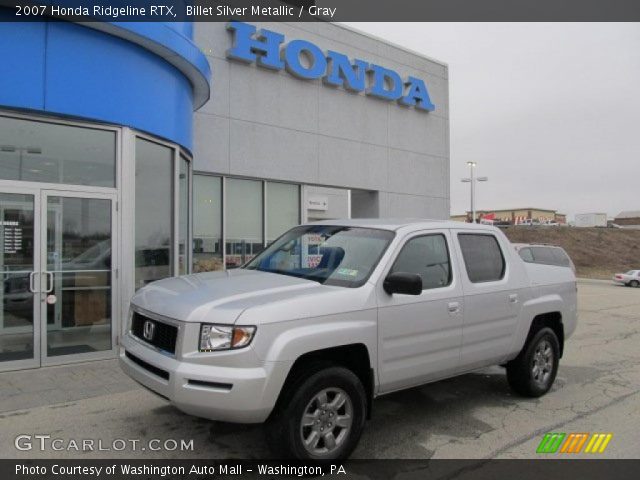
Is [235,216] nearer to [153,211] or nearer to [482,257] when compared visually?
[153,211]

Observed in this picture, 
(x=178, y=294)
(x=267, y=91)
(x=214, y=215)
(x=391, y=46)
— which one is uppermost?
(x=391, y=46)

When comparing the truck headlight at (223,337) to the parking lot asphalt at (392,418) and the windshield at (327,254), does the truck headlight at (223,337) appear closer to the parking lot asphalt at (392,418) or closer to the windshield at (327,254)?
the windshield at (327,254)

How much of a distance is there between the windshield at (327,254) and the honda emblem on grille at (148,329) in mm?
1276

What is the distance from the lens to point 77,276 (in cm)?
718

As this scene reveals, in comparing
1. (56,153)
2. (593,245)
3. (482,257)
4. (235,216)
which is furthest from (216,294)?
(593,245)

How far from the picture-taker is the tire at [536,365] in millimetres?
5738

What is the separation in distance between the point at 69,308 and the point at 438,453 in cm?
528

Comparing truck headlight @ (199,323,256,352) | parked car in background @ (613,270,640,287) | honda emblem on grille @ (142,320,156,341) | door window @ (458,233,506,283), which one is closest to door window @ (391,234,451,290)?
door window @ (458,233,506,283)

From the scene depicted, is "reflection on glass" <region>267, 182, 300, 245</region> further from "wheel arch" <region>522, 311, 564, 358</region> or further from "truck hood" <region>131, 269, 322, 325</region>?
"truck hood" <region>131, 269, 322, 325</region>

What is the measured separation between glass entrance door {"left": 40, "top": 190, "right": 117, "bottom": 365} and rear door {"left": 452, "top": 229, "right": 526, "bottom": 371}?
4901 mm

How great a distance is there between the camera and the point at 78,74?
6879 millimetres

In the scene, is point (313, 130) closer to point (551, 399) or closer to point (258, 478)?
point (551, 399)

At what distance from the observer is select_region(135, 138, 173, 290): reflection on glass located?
798 centimetres

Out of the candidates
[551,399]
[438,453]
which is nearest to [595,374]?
[551,399]
